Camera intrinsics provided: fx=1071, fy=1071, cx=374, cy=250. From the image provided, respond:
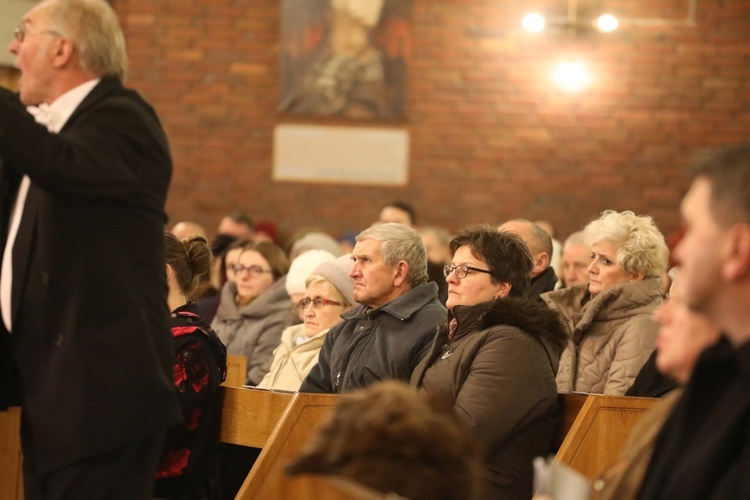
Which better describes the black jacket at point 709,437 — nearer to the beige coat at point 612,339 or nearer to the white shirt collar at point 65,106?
the white shirt collar at point 65,106

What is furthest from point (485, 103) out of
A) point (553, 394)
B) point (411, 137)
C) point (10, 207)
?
point (10, 207)

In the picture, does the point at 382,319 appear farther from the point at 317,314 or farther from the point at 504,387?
the point at 504,387

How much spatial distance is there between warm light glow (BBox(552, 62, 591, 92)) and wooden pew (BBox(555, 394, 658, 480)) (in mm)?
6762

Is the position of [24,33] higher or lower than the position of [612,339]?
higher

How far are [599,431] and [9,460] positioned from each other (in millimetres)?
1893

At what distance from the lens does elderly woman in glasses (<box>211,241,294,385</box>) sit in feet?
18.6

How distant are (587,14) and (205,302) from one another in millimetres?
5076

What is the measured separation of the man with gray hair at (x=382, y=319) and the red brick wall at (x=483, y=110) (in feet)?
18.0

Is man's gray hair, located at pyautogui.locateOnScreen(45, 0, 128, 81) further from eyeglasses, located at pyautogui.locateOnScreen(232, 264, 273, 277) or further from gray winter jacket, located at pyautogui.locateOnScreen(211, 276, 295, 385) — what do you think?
eyeglasses, located at pyautogui.locateOnScreen(232, 264, 273, 277)

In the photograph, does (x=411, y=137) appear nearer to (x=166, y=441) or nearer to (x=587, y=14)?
(x=587, y=14)

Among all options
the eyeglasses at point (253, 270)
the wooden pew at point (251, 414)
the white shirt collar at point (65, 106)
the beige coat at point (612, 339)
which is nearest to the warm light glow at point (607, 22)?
the eyeglasses at point (253, 270)

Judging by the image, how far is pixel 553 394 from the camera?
11.1ft

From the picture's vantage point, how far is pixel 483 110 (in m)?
9.68

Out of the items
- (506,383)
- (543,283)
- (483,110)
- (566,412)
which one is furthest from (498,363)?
(483,110)
